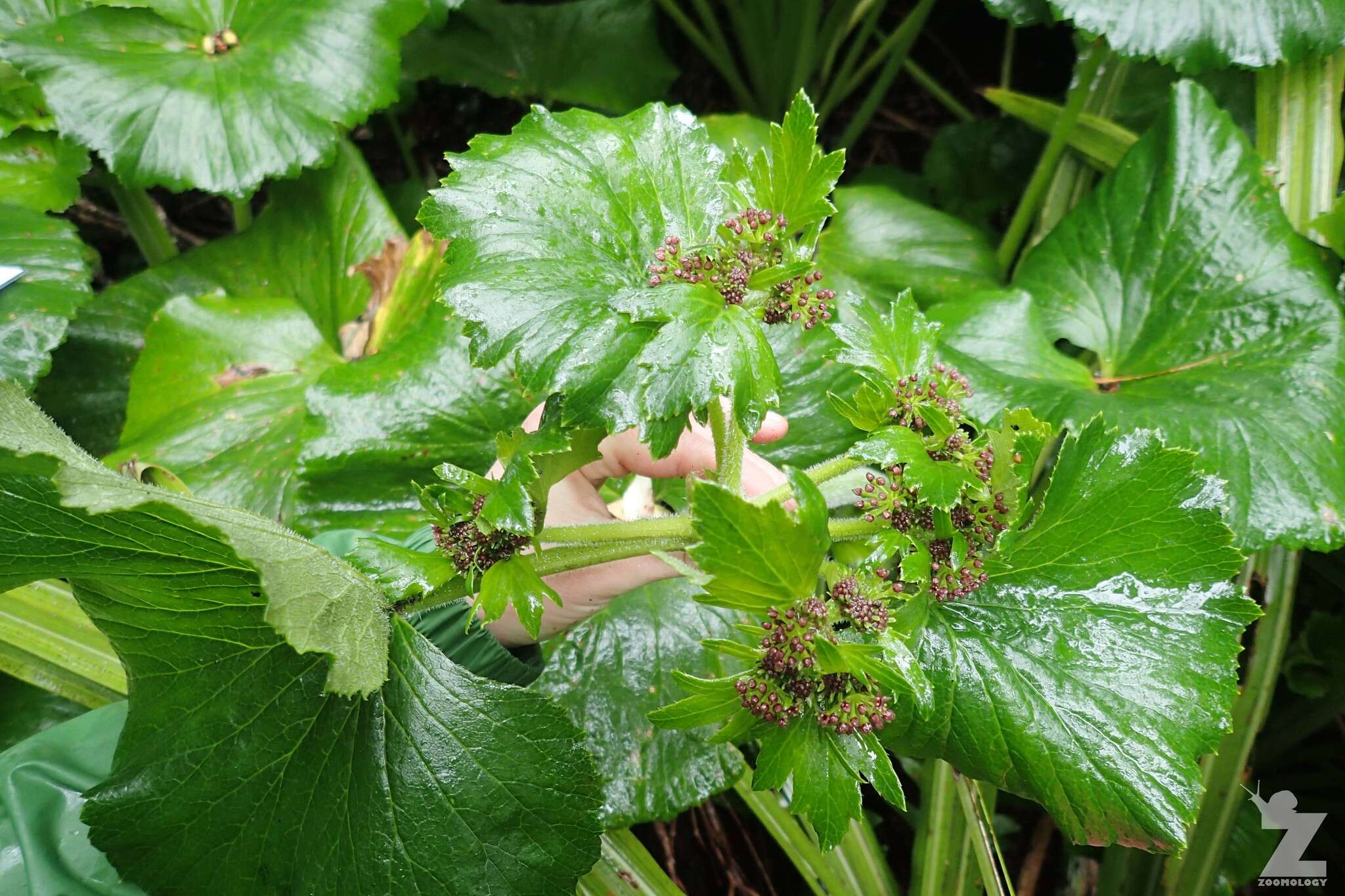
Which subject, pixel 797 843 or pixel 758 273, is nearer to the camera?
pixel 758 273

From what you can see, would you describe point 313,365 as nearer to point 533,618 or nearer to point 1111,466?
point 533,618

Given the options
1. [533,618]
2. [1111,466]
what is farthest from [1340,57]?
[533,618]

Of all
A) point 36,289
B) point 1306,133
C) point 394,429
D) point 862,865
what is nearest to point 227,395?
point 36,289

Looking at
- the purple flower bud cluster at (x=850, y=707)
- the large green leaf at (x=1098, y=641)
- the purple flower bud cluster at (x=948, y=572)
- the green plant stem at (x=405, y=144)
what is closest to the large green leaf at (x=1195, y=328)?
the large green leaf at (x=1098, y=641)

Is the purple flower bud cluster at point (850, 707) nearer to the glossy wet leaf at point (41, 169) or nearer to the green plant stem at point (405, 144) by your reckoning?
the glossy wet leaf at point (41, 169)

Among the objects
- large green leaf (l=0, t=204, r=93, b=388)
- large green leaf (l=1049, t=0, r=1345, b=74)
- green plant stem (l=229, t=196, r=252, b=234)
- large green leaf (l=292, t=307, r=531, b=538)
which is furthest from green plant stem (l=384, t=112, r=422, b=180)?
large green leaf (l=1049, t=0, r=1345, b=74)

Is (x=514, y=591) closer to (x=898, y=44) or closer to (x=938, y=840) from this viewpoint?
(x=938, y=840)
